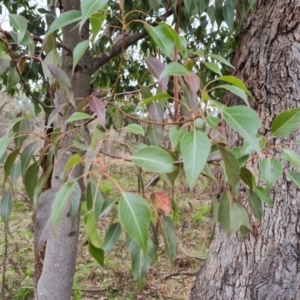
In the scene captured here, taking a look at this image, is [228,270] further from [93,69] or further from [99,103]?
[99,103]

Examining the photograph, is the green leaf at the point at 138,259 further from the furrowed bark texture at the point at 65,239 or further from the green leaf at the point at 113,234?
the furrowed bark texture at the point at 65,239

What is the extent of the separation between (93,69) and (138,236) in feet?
3.26

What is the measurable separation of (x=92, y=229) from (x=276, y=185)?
3.33 feet

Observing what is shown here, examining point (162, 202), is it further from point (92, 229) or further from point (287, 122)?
point (287, 122)

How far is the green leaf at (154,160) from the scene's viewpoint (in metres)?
0.48

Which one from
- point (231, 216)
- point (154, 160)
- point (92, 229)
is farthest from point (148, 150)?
point (231, 216)

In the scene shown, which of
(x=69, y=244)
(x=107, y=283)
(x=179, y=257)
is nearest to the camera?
(x=69, y=244)

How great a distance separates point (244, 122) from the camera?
0.48 meters

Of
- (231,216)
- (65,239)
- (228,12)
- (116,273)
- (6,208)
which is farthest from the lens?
(116,273)

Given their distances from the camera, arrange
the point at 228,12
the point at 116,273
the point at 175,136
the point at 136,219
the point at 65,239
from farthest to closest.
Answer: the point at 116,273 < the point at 65,239 < the point at 228,12 < the point at 175,136 < the point at 136,219

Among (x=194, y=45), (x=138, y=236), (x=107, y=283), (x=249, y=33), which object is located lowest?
(x=107, y=283)

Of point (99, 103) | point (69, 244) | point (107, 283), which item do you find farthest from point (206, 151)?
point (107, 283)

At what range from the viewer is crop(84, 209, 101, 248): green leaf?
0.46 metres

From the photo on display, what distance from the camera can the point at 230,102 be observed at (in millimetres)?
1480
